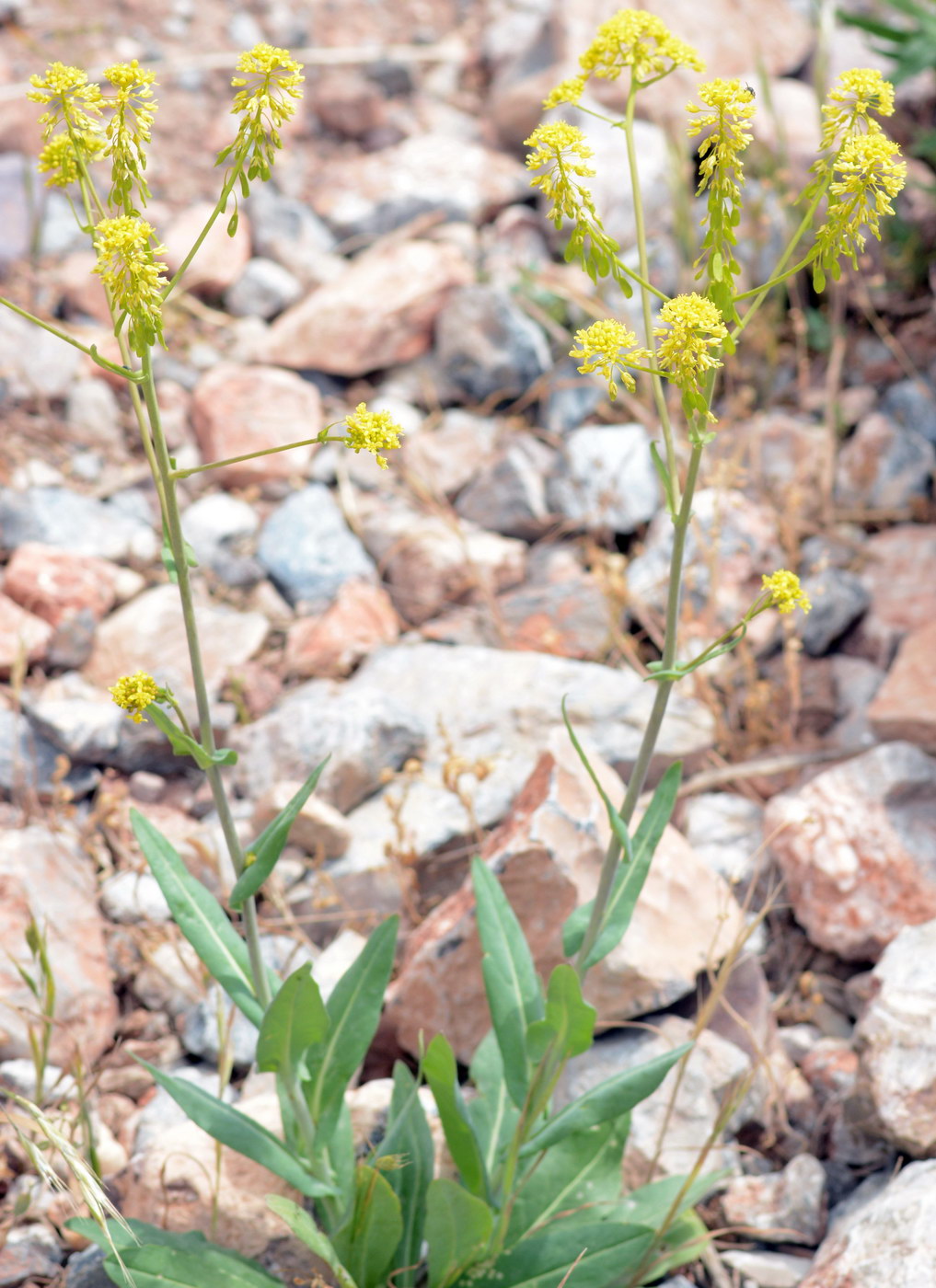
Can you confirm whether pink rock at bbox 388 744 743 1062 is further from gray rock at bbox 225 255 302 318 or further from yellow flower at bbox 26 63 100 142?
gray rock at bbox 225 255 302 318

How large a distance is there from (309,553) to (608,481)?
3.55 ft

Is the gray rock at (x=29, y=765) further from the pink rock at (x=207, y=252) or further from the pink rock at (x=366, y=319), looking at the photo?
the pink rock at (x=207, y=252)

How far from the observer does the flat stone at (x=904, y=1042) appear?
2.19 metres

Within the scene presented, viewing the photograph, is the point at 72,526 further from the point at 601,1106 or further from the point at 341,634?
the point at 601,1106

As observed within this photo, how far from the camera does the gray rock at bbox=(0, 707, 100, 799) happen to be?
121 inches

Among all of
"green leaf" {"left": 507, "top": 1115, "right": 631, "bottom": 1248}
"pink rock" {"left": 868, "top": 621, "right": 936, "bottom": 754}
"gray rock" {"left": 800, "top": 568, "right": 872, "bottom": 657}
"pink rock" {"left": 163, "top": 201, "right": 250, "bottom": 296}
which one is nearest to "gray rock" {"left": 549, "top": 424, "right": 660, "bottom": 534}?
"gray rock" {"left": 800, "top": 568, "right": 872, "bottom": 657}

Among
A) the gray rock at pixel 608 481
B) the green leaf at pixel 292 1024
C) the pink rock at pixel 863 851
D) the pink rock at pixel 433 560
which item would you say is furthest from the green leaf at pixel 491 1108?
the gray rock at pixel 608 481

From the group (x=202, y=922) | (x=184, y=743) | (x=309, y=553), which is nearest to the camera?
(x=184, y=743)

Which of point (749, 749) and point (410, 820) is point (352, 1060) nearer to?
point (410, 820)

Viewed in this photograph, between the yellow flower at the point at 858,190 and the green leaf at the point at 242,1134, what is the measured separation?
5.24 ft

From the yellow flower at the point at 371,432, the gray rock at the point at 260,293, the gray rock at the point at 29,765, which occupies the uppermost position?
the gray rock at the point at 260,293

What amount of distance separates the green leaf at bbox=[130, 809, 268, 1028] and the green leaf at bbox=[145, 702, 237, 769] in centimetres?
28

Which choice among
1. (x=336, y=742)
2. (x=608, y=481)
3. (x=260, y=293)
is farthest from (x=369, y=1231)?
(x=260, y=293)

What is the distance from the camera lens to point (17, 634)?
334 cm
